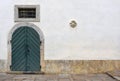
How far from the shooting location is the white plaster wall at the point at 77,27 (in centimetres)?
1581

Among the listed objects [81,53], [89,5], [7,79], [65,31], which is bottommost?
[7,79]

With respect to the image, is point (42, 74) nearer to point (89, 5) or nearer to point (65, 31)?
point (65, 31)

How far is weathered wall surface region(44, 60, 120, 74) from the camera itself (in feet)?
51.8

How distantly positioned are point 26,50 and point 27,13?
1664mm

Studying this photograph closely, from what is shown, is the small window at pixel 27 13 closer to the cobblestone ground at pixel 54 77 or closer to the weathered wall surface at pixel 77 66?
the weathered wall surface at pixel 77 66

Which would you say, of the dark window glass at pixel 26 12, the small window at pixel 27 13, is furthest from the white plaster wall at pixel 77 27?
the dark window glass at pixel 26 12

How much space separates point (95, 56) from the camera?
15.8 meters

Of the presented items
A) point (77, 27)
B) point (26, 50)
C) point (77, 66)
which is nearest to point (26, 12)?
point (26, 50)

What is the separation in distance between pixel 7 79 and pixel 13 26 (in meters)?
2.88

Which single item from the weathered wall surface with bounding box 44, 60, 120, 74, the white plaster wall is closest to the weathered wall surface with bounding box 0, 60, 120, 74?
the weathered wall surface with bounding box 44, 60, 120, 74

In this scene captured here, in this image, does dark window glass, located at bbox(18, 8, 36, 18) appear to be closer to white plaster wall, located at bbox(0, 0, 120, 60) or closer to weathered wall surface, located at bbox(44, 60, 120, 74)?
white plaster wall, located at bbox(0, 0, 120, 60)

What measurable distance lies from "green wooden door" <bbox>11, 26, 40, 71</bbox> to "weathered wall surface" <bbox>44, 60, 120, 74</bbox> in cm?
62

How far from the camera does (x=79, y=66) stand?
15773 mm

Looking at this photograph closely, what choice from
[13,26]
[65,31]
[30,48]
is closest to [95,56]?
[65,31]
